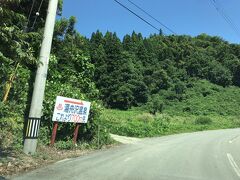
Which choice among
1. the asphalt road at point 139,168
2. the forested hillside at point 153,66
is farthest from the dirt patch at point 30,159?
the forested hillside at point 153,66

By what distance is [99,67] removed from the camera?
7838 centimetres

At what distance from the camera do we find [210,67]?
107188 mm

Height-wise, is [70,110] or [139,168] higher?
[70,110]

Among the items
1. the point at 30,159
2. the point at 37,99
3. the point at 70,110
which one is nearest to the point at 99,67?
the point at 70,110

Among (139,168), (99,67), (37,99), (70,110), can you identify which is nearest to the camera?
(139,168)

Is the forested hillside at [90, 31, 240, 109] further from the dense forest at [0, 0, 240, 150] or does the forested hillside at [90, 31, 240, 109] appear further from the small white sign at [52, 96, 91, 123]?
the small white sign at [52, 96, 91, 123]

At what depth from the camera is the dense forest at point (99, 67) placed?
45.7 ft

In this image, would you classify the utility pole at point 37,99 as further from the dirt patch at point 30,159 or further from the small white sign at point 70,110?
the small white sign at point 70,110

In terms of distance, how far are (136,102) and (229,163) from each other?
6580cm

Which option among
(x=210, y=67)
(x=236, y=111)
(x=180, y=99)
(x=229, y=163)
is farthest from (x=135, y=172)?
(x=210, y=67)

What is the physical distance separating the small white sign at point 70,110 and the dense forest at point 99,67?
577 mm

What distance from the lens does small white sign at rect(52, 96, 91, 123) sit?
53.6 feet

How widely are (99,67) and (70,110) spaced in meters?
61.5

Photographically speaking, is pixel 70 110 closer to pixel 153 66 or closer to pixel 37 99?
pixel 37 99
